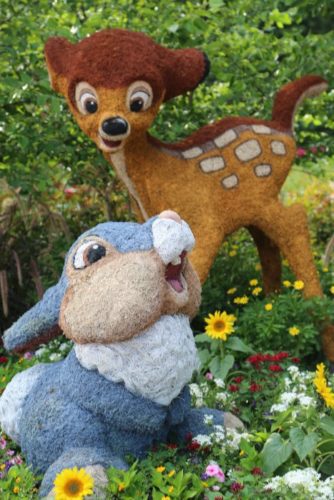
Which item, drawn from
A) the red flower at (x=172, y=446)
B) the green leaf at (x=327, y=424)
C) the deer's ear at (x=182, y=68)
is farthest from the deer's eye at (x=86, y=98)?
the green leaf at (x=327, y=424)

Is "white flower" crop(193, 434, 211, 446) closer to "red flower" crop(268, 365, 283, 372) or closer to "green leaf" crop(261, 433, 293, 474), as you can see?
A: "green leaf" crop(261, 433, 293, 474)

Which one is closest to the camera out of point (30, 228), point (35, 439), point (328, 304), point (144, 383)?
point (144, 383)

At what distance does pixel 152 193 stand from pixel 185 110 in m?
1.23

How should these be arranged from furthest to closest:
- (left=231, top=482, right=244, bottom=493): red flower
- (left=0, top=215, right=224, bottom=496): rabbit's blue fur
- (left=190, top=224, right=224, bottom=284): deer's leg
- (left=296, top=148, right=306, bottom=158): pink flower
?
(left=296, top=148, right=306, bottom=158): pink flower < (left=190, top=224, right=224, bottom=284): deer's leg < (left=0, top=215, right=224, bottom=496): rabbit's blue fur < (left=231, top=482, right=244, bottom=493): red flower

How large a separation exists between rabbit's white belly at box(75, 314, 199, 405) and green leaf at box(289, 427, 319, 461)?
34 cm

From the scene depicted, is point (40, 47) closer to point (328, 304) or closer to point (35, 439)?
point (328, 304)

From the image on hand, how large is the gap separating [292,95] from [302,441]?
1.94 meters

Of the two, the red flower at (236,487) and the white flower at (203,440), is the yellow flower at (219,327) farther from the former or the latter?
the red flower at (236,487)

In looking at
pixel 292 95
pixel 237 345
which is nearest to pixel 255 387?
pixel 237 345

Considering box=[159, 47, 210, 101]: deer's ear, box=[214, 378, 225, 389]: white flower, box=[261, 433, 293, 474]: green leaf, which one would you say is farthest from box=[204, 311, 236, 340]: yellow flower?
box=[159, 47, 210, 101]: deer's ear

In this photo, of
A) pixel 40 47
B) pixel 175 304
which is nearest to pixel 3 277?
pixel 40 47

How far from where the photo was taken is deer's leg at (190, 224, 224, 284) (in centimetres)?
312

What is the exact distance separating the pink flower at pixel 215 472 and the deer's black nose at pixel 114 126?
54.3 inches

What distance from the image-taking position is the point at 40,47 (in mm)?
3836
